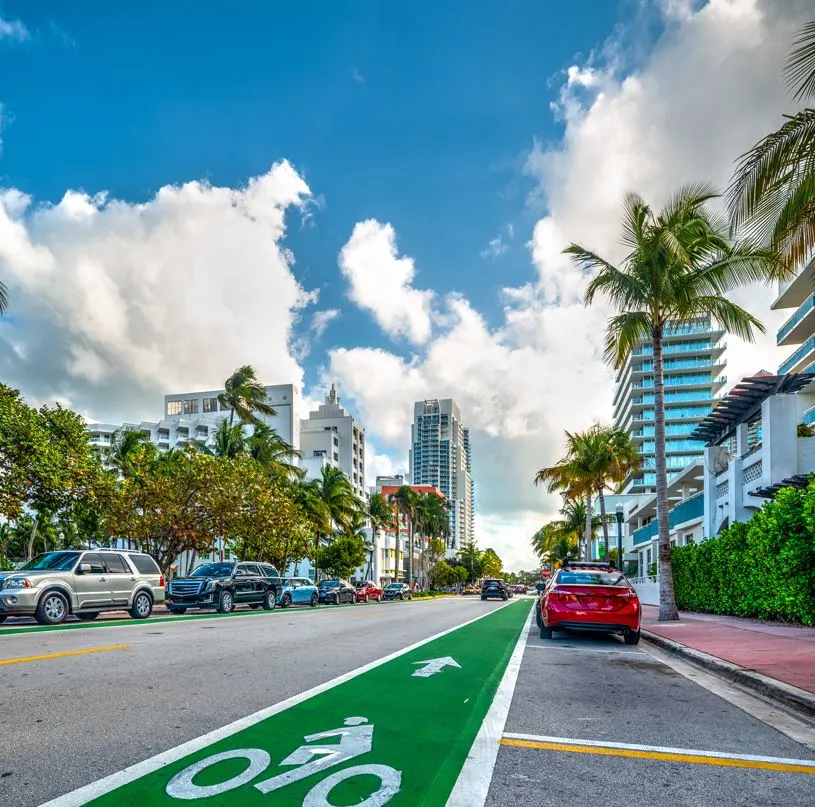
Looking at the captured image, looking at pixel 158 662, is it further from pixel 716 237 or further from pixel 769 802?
pixel 716 237

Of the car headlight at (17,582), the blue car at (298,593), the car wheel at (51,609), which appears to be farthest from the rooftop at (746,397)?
the car headlight at (17,582)

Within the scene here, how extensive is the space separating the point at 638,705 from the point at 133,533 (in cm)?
2791

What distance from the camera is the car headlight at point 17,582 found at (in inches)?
620

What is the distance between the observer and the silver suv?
15820 millimetres

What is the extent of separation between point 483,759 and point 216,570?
73.6ft

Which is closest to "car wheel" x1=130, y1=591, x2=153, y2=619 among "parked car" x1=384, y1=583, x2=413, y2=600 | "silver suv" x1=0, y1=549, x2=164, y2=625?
"silver suv" x1=0, y1=549, x2=164, y2=625

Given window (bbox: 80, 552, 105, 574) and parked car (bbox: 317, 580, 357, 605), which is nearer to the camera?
window (bbox: 80, 552, 105, 574)

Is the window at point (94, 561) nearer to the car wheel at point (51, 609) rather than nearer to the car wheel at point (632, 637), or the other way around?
the car wheel at point (51, 609)

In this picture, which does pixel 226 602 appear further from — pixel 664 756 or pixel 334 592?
pixel 664 756

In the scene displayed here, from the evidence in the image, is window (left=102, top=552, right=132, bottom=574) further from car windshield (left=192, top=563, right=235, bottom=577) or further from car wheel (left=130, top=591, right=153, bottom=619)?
car windshield (left=192, top=563, right=235, bottom=577)

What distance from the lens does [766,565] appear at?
17.5 meters

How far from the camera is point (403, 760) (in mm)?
4996

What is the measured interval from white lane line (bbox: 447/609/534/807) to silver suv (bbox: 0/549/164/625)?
11967 mm

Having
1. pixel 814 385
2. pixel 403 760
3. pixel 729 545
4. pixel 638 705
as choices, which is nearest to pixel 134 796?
pixel 403 760
